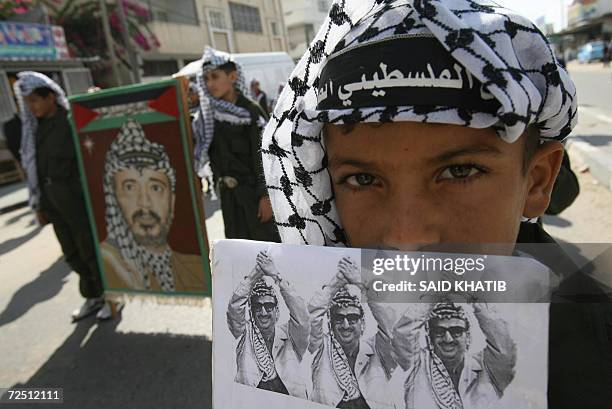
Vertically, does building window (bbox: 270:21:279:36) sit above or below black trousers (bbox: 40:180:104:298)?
above

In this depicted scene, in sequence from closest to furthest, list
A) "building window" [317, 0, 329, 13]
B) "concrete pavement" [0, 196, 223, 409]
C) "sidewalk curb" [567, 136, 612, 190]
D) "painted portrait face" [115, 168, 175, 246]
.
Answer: "concrete pavement" [0, 196, 223, 409] < "painted portrait face" [115, 168, 175, 246] < "sidewalk curb" [567, 136, 612, 190] < "building window" [317, 0, 329, 13]

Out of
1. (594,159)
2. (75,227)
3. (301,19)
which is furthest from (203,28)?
(75,227)

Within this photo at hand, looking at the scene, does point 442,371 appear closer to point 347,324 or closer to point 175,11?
point 347,324

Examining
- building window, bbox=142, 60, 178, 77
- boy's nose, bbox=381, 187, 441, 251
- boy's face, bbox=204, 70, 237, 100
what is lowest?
boy's nose, bbox=381, 187, 441, 251

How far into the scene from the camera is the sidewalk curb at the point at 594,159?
4.32m

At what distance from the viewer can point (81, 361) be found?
2596 mm

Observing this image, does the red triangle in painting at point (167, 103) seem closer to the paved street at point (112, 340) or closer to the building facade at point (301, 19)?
the paved street at point (112, 340)

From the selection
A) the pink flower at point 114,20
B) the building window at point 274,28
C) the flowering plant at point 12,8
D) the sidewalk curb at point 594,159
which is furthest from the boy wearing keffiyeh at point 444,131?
the building window at point 274,28

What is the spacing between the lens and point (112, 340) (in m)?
2.80

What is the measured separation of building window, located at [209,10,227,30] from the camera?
75.5 ft

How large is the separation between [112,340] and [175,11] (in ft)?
70.8

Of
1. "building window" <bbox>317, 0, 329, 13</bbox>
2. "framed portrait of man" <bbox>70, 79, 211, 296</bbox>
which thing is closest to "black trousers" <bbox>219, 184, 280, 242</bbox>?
"framed portrait of man" <bbox>70, 79, 211, 296</bbox>

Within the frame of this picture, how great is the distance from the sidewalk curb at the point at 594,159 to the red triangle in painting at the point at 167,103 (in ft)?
13.6

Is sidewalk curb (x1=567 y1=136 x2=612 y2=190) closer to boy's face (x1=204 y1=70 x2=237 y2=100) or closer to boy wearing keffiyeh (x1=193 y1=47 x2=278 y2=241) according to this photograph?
boy wearing keffiyeh (x1=193 y1=47 x2=278 y2=241)
